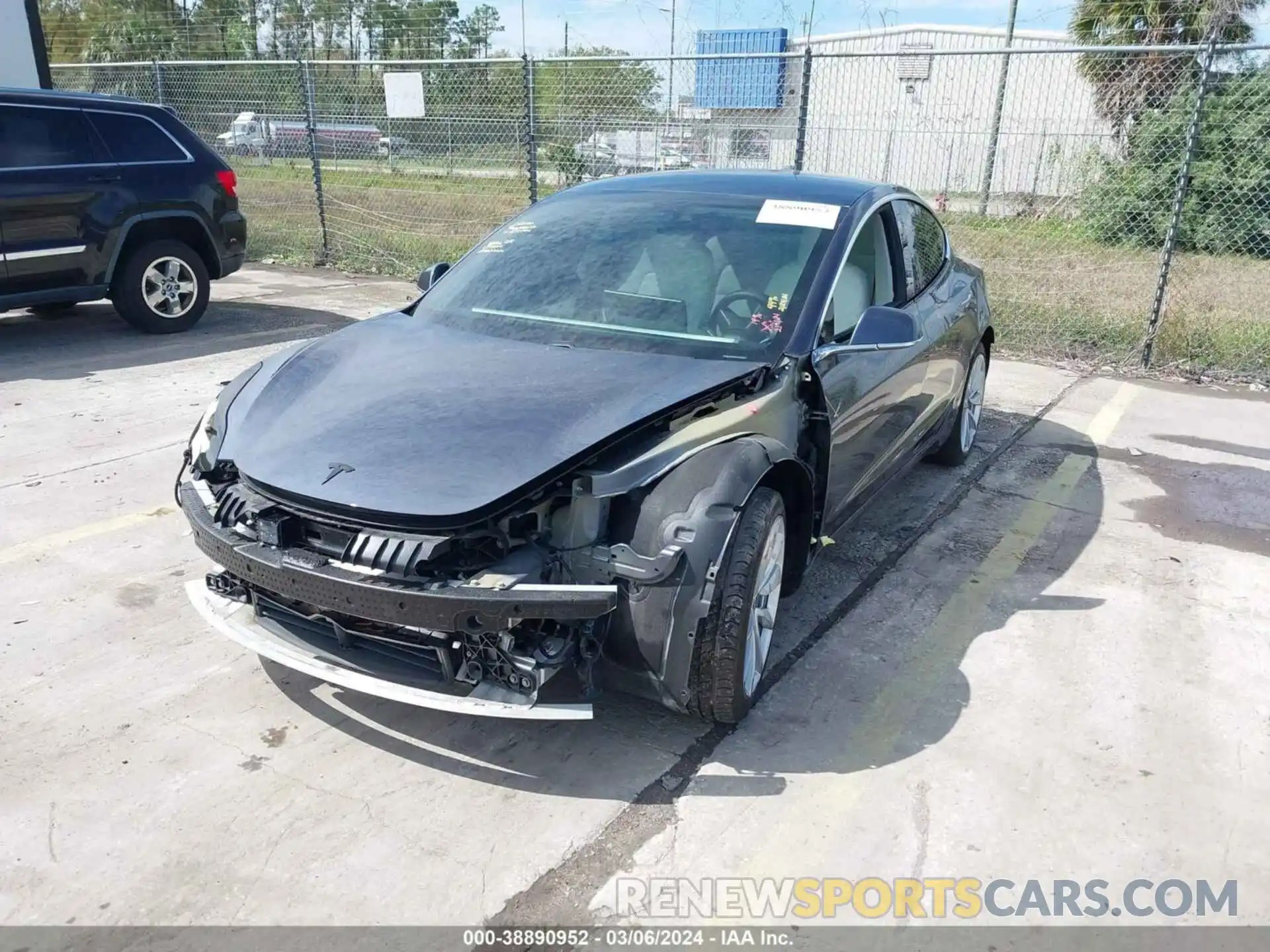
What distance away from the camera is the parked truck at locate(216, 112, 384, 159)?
1269 centimetres

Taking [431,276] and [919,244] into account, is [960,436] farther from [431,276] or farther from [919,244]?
[431,276]

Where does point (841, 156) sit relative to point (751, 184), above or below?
below

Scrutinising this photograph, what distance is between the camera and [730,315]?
367 centimetres

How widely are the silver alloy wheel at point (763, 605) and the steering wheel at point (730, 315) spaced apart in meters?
0.75

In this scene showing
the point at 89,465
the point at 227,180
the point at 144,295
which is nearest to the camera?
the point at 89,465

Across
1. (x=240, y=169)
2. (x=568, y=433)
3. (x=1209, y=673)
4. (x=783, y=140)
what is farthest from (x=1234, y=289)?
(x=240, y=169)

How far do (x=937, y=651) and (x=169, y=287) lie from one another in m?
7.24

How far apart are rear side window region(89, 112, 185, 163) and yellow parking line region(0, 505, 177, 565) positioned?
456 centimetres

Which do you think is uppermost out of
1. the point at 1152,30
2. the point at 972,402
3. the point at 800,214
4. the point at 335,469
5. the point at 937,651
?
the point at 1152,30

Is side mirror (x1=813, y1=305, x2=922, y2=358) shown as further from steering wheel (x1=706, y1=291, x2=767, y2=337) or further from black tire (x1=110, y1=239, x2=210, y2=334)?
black tire (x1=110, y1=239, x2=210, y2=334)

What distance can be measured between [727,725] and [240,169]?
15.1m

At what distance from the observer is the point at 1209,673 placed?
3668 mm

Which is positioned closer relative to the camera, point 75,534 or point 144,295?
point 75,534

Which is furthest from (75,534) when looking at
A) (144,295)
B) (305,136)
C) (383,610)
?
(305,136)
